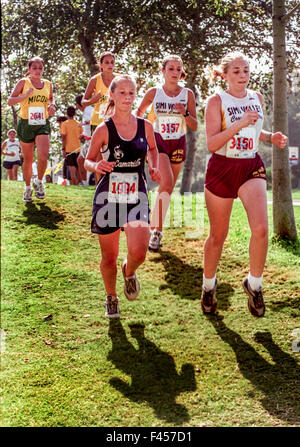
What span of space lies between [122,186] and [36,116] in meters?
3.97

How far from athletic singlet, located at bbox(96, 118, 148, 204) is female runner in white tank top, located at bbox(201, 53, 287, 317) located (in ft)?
1.76

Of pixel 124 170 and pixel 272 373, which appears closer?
pixel 272 373

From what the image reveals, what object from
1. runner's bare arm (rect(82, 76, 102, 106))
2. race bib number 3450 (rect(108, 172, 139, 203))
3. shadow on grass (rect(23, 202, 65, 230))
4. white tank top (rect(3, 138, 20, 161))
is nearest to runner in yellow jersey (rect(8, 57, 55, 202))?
shadow on grass (rect(23, 202, 65, 230))

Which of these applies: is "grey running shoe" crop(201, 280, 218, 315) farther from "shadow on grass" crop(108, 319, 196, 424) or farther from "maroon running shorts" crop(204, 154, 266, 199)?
"maroon running shorts" crop(204, 154, 266, 199)

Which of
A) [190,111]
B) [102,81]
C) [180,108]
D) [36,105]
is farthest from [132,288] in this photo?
[36,105]

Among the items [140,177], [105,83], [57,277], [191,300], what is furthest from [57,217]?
[140,177]

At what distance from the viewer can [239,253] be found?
7172mm

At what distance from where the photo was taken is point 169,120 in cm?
609

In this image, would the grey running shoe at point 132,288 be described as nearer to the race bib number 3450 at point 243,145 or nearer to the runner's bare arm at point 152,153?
the runner's bare arm at point 152,153

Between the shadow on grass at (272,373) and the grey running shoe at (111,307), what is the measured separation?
949mm

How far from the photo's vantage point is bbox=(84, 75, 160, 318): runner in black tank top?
417cm

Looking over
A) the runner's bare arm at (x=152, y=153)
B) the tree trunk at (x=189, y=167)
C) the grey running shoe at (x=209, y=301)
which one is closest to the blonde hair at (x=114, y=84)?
the runner's bare arm at (x=152, y=153)

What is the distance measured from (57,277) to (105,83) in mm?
2320

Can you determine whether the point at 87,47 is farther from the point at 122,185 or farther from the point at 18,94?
the point at 122,185
